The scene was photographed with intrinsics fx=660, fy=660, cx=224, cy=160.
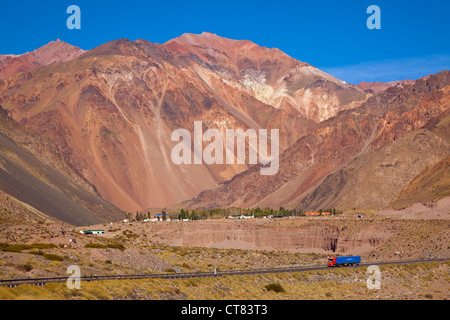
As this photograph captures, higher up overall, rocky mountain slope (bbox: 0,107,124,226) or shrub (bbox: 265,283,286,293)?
rocky mountain slope (bbox: 0,107,124,226)

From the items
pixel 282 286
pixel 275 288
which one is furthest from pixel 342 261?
pixel 275 288

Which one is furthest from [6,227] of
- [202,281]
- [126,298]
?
[126,298]

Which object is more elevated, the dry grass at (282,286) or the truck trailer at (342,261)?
the truck trailer at (342,261)

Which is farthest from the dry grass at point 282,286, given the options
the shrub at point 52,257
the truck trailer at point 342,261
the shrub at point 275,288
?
the shrub at point 52,257

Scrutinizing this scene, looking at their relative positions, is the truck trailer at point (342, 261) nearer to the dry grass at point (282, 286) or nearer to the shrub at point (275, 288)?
the dry grass at point (282, 286)

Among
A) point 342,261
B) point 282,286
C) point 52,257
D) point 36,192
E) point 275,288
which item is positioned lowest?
point 275,288

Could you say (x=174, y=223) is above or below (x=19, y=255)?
above

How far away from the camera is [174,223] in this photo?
527 feet

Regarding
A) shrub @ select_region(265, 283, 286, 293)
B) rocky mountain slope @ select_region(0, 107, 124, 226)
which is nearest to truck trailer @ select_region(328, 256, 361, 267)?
shrub @ select_region(265, 283, 286, 293)

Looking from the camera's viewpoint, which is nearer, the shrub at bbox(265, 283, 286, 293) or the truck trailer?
the shrub at bbox(265, 283, 286, 293)

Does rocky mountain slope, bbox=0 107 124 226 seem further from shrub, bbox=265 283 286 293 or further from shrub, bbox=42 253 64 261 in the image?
shrub, bbox=265 283 286 293

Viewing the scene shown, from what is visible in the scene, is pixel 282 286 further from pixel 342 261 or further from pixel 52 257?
pixel 52 257

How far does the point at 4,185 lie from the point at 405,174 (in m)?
111
